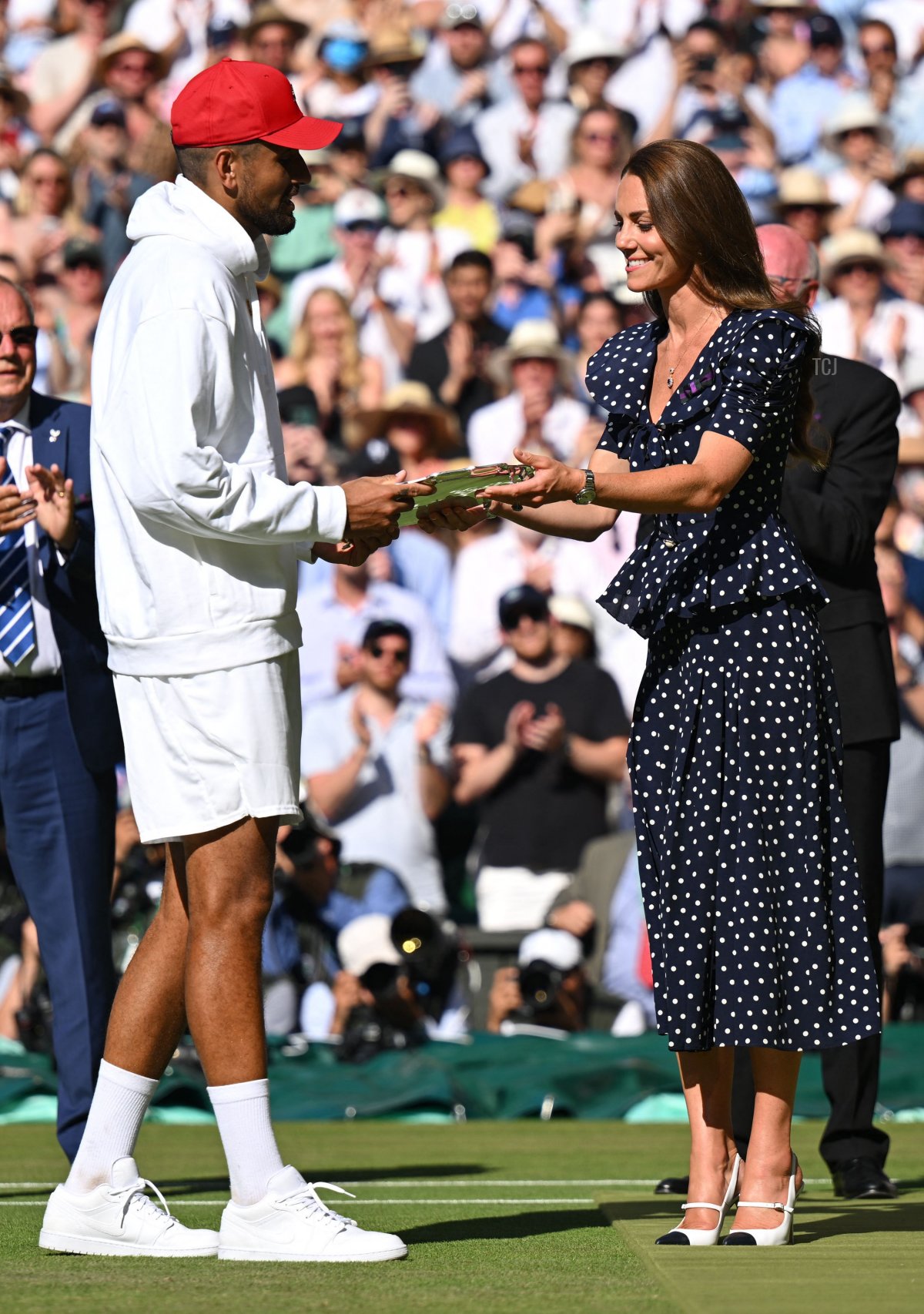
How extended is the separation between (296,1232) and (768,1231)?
0.97 metres

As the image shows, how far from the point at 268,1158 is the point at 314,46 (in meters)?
12.0

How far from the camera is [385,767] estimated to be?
10.2m

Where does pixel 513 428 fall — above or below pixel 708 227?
above

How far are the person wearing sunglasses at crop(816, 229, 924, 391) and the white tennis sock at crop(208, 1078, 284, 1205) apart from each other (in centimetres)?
909

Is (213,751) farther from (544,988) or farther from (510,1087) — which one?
(544,988)

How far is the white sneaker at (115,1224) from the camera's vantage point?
4.26 m

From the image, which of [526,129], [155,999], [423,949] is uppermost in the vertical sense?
[526,129]

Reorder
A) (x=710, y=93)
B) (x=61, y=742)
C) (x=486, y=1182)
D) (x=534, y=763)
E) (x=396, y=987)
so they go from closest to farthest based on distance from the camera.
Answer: (x=61, y=742) → (x=486, y=1182) → (x=396, y=987) → (x=534, y=763) → (x=710, y=93)

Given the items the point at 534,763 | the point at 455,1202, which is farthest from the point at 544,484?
the point at 534,763

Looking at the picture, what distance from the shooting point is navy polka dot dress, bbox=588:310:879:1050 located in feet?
14.4

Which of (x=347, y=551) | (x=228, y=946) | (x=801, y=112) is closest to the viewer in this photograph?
(x=228, y=946)

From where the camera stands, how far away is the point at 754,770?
443cm

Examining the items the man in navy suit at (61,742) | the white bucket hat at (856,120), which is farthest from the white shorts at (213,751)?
the white bucket hat at (856,120)

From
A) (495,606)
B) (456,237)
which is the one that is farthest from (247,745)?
(456,237)
